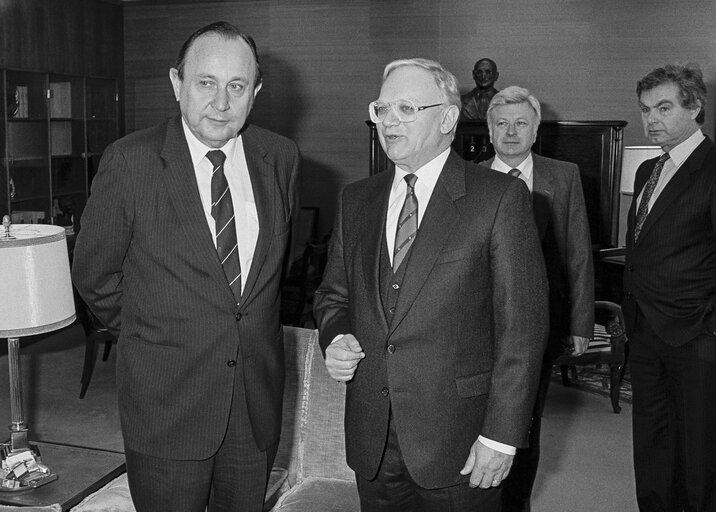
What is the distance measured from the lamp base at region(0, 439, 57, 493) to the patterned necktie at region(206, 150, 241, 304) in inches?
49.5

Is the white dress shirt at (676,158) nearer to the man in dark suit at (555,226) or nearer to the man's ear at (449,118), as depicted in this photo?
the man in dark suit at (555,226)

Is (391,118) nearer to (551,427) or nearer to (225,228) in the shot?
(225,228)

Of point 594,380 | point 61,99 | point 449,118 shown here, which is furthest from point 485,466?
point 61,99

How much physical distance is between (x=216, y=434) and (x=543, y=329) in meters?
0.87

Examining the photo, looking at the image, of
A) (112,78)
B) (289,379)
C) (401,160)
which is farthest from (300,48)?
(401,160)

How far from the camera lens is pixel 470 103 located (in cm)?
708

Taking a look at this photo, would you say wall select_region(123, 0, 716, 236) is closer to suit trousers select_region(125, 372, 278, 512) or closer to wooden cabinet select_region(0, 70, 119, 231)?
wooden cabinet select_region(0, 70, 119, 231)

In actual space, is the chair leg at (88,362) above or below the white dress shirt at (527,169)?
below

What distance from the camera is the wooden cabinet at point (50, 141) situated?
22.8ft

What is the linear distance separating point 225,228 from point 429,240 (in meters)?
0.53

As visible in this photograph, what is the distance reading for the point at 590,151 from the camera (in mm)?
6891

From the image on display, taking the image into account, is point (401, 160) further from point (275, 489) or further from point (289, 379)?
point (275, 489)

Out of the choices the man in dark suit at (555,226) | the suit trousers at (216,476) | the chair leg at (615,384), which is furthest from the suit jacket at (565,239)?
the chair leg at (615,384)

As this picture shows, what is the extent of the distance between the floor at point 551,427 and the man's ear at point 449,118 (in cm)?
253
